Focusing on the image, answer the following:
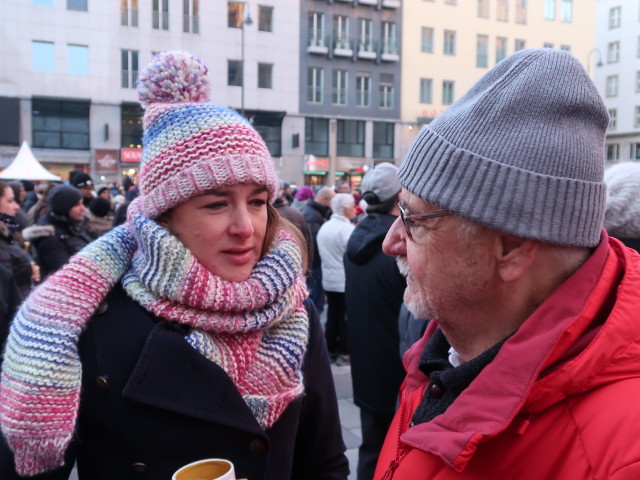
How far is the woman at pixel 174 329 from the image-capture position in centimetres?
166

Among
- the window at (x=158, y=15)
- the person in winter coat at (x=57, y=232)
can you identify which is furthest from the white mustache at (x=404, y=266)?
the window at (x=158, y=15)

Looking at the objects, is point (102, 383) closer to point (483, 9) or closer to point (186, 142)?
point (186, 142)

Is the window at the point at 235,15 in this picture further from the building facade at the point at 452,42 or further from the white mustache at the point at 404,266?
the white mustache at the point at 404,266

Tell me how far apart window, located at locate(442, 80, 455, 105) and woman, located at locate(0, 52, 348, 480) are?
34.3 meters

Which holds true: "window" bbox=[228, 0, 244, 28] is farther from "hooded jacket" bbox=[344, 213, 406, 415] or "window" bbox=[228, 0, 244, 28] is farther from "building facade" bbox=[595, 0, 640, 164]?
"building facade" bbox=[595, 0, 640, 164]

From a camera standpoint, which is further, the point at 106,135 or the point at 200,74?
the point at 106,135

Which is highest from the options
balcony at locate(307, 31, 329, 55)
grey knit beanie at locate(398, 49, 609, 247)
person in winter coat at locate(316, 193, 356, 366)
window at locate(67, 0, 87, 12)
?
window at locate(67, 0, 87, 12)

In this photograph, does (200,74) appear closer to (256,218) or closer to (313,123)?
(256,218)

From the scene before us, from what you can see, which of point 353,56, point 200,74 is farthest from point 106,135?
point 200,74

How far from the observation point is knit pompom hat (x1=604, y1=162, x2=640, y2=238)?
2.55m

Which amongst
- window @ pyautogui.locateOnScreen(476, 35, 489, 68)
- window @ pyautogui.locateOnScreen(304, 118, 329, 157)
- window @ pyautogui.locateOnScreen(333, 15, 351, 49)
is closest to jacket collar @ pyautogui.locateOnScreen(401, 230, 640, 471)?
window @ pyautogui.locateOnScreen(304, 118, 329, 157)

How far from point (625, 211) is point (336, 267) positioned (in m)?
4.63

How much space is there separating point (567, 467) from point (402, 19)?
35526 millimetres

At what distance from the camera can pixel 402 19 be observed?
33469 mm
